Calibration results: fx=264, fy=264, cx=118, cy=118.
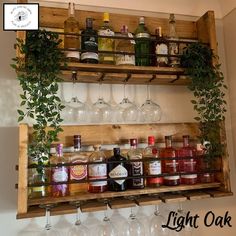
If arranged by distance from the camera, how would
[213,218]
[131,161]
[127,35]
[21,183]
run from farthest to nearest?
[213,218], [127,35], [131,161], [21,183]

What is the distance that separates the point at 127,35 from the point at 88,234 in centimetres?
87

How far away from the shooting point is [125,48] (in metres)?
1.19

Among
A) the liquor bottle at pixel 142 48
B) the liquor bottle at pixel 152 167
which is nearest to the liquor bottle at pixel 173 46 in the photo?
the liquor bottle at pixel 142 48

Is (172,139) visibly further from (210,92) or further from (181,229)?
(181,229)

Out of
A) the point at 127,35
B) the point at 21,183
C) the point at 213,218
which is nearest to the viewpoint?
the point at 21,183

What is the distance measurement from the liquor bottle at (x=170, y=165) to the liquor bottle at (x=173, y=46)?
1.12ft

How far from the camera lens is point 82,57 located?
1065 mm

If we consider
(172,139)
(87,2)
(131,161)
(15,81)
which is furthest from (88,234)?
(87,2)

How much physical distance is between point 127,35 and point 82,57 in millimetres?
239

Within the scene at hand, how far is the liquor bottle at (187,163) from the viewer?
3.69ft

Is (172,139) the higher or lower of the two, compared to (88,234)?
higher

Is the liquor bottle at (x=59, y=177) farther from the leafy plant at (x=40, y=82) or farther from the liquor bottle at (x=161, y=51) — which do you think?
the liquor bottle at (x=161, y=51)

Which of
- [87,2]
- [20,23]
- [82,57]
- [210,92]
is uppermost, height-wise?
[87,2]

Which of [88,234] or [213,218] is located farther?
[213,218]
